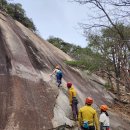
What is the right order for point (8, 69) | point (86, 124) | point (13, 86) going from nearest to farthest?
point (86, 124) → point (13, 86) → point (8, 69)

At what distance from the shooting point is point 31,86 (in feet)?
54.0

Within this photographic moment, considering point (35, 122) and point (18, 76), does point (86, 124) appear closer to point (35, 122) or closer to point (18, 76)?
point (35, 122)

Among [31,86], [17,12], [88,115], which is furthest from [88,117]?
[17,12]

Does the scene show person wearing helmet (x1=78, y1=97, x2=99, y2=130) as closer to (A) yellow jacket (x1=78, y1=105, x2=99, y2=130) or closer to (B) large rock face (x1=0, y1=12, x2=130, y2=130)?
(A) yellow jacket (x1=78, y1=105, x2=99, y2=130)

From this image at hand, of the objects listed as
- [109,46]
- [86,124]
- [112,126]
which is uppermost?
[109,46]

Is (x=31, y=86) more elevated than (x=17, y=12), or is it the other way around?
(x=17, y=12)

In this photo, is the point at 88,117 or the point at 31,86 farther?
the point at 31,86

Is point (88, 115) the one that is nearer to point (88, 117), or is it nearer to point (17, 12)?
point (88, 117)

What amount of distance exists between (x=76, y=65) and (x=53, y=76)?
391 cm

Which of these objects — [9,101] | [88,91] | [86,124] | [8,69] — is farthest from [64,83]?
[86,124]

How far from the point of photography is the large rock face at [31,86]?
572 inches

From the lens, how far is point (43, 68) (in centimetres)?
1920

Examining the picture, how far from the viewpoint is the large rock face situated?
14.5m

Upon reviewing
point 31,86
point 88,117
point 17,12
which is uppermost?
point 17,12
